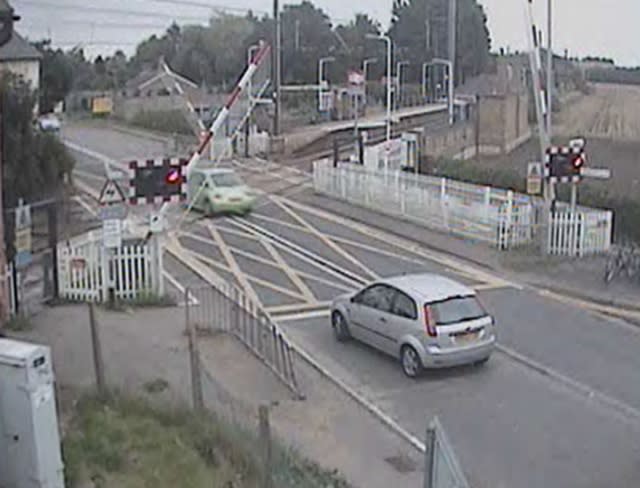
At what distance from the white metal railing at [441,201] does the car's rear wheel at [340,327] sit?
860 cm

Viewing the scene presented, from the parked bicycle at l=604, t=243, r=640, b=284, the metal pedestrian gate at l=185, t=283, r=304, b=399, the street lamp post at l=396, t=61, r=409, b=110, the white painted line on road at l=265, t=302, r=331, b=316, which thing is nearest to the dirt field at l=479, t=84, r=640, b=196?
the parked bicycle at l=604, t=243, r=640, b=284

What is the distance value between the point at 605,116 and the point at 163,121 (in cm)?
4155

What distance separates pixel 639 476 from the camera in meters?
12.9

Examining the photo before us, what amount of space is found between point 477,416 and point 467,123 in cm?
4396

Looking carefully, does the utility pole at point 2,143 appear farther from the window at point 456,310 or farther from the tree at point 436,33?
the tree at point 436,33

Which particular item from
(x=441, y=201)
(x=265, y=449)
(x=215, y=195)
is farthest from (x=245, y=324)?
(x=215, y=195)

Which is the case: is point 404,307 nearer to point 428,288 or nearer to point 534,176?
point 428,288

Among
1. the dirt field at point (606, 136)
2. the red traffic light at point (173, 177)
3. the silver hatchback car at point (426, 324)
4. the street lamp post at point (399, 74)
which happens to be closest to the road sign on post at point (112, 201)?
the red traffic light at point (173, 177)

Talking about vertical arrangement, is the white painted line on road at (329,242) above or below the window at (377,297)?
below

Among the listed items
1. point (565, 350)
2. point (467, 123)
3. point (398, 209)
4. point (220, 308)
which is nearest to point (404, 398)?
point (565, 350)

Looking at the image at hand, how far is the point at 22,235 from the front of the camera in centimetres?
1753

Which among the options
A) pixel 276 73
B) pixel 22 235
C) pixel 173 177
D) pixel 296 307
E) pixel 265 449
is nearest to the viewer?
pixel 265 449

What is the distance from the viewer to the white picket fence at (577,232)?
25344mm

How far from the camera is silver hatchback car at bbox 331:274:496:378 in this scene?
1639 centimetres
